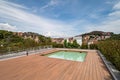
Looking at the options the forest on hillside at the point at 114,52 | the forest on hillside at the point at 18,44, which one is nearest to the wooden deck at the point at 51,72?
the forest on hillside at the point at 114,52

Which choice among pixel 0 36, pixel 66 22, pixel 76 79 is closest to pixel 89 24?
pixel 66 22

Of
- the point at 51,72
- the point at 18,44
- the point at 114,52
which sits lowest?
the point at 51,72

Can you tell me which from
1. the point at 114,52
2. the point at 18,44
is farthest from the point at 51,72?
the point at 18,44

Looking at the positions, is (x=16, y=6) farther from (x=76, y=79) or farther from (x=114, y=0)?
(x=114, y=0)

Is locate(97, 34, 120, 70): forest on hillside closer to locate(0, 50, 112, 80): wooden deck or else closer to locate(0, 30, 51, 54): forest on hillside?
locate(0, 50, 112, 80): wooden deck

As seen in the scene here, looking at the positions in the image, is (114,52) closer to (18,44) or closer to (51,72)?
(51,72)

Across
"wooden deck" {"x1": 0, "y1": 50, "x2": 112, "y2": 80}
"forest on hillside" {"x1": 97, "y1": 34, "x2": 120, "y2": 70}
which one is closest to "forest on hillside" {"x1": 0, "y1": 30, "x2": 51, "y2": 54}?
"wooden deck" {"x1": 0, "y1": 50, "x2": 112, "y2": 80}

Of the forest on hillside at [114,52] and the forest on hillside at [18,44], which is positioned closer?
the forest on hillside at [114,52]

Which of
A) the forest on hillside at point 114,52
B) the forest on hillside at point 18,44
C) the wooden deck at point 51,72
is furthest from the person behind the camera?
the forest on hillside at point 18,44

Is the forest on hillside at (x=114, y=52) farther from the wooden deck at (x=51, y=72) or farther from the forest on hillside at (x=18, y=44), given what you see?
the forest on hillside at (x=18, y=44)

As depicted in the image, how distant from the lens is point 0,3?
322 inches

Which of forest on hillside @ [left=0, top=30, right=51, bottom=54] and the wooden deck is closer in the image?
the wooden deck

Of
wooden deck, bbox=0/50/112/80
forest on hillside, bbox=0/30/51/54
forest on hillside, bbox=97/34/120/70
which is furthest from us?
forest on hillside, bbox=0/30/51/54

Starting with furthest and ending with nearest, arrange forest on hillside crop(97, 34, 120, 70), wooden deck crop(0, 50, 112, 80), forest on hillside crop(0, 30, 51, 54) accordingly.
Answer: forest on hillside crop(0, 30, 51, 54) → forest on hillside crop(97, 34, 120, 70) → wooden deck crop(0, 50, 112, 80)
